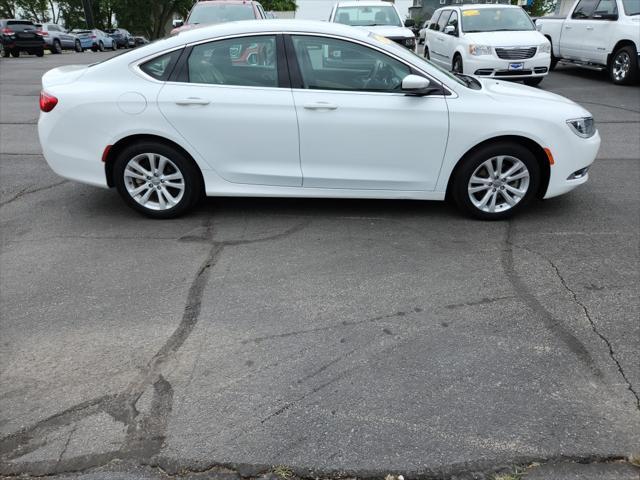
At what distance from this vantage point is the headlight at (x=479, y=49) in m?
11.5

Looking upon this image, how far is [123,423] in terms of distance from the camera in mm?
2639

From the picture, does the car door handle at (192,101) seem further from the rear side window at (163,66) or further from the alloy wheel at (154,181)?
the alloy wheel at (154,181)

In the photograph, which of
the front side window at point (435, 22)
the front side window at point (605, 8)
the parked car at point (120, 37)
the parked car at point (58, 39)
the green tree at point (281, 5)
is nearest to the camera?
the front side window at point (605, 8)

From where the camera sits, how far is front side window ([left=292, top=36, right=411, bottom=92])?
15.9ft

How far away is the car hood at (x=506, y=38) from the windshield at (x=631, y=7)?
229cm

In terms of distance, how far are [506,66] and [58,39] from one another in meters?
29.9

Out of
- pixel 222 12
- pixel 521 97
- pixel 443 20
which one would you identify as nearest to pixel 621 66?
pixel 443 20

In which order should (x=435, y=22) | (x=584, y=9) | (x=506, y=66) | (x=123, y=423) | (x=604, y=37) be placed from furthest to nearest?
(x=435, y=22)
(x=584, y=9)
(x=604, y=37)
(x=506, y=66)
(x=123, y=423)

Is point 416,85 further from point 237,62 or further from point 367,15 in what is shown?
point 367,15

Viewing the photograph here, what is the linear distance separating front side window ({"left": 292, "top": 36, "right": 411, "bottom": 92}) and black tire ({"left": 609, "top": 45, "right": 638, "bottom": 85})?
9865mm

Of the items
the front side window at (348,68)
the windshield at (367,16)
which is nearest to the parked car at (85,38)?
the windshield at (367,16)

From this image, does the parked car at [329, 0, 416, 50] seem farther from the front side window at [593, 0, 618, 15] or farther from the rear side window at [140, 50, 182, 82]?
the rear side window at [140, 50, 182, 82]

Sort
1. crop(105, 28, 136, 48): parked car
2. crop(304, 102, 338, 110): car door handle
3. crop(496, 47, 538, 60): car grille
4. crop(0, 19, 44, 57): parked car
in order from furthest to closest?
crop(105, 28, 136, 48): parked car, crop(0, 19, 44, 57): parked car, crop(496, 47, 538, 60): car grille, crop(304, 102, 338, 110): car door handle

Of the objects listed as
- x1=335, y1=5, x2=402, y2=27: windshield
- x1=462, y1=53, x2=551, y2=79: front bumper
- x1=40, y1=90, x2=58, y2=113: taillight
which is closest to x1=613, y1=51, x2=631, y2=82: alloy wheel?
x1=462, y1=53, x2=551, y2=79: front bumper
